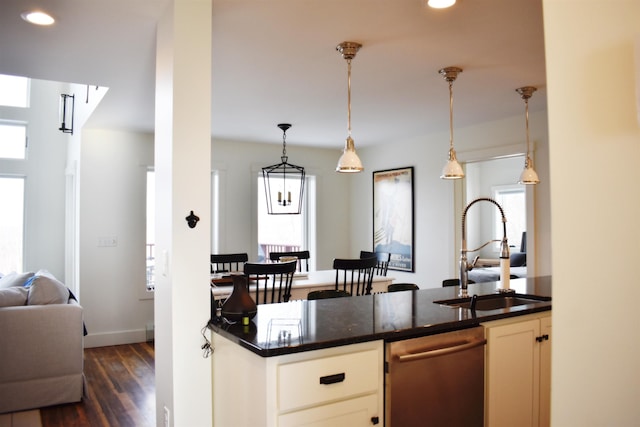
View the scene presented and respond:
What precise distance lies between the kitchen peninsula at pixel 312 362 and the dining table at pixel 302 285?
1385mm

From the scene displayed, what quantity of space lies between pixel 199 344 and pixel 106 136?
399 centimetres

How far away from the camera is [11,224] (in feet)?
21.0

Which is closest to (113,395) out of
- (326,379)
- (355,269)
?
(355,269)

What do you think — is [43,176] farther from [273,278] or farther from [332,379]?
[332,379]

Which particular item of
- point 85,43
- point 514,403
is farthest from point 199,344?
point 85,43

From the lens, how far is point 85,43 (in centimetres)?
261

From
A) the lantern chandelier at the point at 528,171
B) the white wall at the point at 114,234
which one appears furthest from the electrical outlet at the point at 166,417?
the white wall at the point at 114,234

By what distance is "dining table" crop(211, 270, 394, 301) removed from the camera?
364cm

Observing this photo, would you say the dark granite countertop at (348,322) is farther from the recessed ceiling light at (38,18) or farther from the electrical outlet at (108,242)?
the electrical outlet at (108,242)

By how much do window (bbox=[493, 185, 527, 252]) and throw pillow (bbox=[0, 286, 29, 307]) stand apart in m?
7.73

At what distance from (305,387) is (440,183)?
4.05 m

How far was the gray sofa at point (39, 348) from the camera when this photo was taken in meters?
3.34

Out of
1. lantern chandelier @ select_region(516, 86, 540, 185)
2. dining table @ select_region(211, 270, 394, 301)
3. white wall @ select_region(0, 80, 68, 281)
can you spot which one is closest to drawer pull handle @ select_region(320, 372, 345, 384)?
dining table @ select_region(211, 270, 394, 301)

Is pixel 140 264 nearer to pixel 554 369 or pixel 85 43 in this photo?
pixel 85 43
